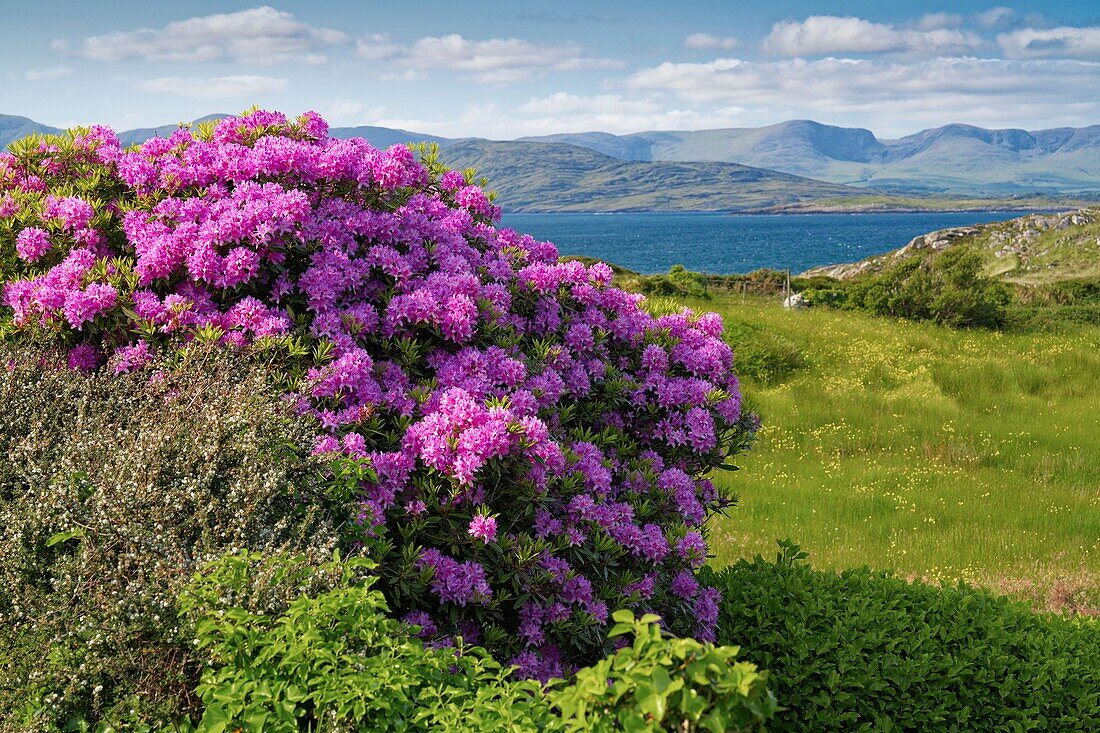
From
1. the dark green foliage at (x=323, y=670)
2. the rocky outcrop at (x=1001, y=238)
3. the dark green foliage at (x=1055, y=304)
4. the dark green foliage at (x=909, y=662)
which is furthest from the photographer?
the rocky outcrop at (x=1001, y=238)

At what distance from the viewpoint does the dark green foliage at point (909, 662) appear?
6082mm

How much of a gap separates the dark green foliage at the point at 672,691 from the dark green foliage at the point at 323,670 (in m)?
0.37

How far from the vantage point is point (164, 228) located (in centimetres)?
605

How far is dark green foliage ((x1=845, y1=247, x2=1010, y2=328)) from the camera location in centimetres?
2897

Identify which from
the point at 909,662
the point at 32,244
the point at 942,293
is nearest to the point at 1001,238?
the point at 942,293

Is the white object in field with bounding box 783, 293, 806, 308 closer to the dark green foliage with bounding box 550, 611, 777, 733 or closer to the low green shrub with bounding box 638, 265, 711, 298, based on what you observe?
the low green shrub with bounding box 638, 265, 711, 298

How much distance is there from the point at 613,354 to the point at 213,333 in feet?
9.98

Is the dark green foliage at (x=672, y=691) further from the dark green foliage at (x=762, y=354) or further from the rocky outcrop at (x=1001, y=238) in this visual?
the rocky outcrop at (x=1001, y=238)

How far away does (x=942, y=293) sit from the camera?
29047 millimetres

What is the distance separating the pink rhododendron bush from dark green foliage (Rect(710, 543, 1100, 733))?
62 cm

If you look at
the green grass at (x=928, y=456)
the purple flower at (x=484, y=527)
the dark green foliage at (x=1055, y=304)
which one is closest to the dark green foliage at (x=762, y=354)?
the green grass at (x=928, y=456)

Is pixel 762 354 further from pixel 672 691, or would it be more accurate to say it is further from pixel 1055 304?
pixel 1055 304

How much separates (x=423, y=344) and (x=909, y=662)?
408 cm

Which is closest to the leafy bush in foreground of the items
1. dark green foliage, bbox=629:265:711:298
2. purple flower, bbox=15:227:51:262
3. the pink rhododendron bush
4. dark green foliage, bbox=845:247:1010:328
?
the pink rhododendron bush
